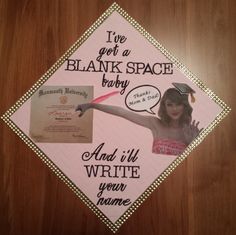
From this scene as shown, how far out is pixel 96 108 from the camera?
769 millimetres

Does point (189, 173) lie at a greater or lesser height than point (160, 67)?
lesser

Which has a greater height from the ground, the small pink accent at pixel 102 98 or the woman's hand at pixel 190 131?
the small pink accent at pixel 102 98

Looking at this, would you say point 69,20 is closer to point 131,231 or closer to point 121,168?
point 121,168

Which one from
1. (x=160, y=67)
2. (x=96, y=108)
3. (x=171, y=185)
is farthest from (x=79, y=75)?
(x=171, y=185)

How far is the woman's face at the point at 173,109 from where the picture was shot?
30.2 inches

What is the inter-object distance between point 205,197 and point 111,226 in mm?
241

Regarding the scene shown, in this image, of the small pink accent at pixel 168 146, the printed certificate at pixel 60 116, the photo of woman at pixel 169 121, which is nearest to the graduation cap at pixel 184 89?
the photo of woman at pixel 169 121

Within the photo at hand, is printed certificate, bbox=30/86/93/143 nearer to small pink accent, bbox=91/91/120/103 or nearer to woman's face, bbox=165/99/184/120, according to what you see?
small pink accent, bbox=91/91/120/103

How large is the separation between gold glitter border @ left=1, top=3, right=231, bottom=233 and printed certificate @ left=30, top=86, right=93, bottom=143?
0.09 ft

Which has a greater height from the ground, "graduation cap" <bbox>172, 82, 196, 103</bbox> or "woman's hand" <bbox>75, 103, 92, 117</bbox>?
"graduation cap" <bbox>172, 82, 196, 103</bbox>

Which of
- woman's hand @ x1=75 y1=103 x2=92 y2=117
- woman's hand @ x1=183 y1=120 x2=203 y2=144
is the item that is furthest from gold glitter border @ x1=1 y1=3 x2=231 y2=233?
woman's hand @ x1=75 y1=103 x2=92 y2=117

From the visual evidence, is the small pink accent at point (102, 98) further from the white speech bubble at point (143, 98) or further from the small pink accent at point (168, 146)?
the small pink accent at point (168, 146)

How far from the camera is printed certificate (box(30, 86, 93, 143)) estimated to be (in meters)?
0.76

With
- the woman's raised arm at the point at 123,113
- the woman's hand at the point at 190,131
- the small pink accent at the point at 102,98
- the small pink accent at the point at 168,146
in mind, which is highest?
the small pink accent at the point at 102,98
